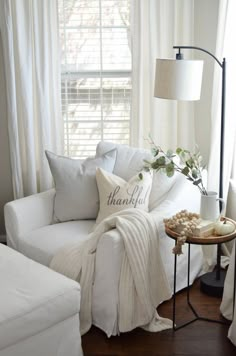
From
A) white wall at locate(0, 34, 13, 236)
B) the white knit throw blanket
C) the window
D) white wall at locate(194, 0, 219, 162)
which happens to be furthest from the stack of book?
white wall at locate(0, 34, 13, 236)

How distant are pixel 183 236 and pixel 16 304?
2.95 ft

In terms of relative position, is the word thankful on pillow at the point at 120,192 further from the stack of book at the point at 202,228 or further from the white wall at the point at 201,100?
the white wall at the point at 201,100

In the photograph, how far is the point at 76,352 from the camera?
2.55 meters

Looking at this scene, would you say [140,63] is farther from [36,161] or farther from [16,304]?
[16,304]

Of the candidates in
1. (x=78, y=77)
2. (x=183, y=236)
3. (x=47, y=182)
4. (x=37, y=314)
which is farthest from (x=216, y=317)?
(x=78, y=77)

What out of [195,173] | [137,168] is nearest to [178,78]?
[195,173]

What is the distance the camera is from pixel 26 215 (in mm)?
3295

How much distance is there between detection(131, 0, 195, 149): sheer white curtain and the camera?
356 centimetres

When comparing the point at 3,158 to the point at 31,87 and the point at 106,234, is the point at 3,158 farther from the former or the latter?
the point at 106,234

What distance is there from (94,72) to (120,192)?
1.09 metres

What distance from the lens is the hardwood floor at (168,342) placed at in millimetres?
2678

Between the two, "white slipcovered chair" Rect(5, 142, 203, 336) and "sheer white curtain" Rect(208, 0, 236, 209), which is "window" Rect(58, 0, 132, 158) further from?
"sheer white curtain" Rect(208, 0, 236, 209)

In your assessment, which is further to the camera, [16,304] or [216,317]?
[216,317]

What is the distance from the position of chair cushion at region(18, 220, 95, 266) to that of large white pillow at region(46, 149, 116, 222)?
0.07m
